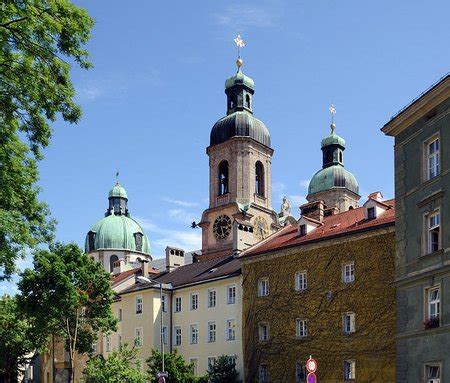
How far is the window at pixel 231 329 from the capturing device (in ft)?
176

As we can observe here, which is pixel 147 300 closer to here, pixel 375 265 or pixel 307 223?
pixel 307 223

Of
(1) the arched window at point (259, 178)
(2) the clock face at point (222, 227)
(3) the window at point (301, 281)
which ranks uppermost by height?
(1) the arched window at point (259, 178)

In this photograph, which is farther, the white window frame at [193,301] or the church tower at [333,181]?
the church tower at [333,181]

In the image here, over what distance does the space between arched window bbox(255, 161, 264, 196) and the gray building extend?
55.1 meters

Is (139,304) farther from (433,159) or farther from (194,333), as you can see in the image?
(433,159)

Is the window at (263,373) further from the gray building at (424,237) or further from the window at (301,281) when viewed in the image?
the gray building at (424,237)

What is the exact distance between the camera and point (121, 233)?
11506 cm

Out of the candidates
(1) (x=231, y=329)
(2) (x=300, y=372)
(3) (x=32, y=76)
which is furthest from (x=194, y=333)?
(3) (x=32, y=76)

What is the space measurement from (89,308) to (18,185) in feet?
105

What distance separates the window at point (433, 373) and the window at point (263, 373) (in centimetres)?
Result: 2162

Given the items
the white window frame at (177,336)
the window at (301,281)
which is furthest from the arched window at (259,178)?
the window at (301,281)

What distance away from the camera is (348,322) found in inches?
1766

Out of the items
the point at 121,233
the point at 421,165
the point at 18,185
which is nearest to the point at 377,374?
the point at 421,165

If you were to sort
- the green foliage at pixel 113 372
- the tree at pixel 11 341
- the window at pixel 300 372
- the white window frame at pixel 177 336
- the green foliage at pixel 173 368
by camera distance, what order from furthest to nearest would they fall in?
the tree at pixel 11 341 < the white window frame at pixel 177 336 < the green foliage at pixel 173 368 < the green foliage at pixel 113 372 < the window at pixel 300 372
